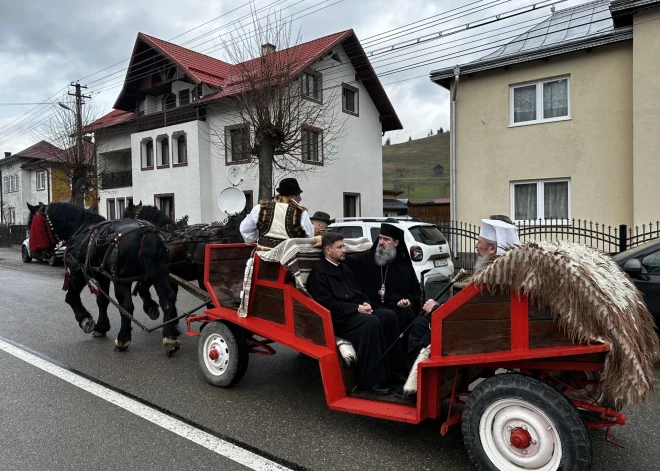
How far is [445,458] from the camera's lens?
10.6 feet

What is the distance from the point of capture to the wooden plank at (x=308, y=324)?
12.5 ft

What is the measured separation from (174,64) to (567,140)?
1705cm

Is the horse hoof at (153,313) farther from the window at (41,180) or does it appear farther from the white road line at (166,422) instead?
the window at (41,180)

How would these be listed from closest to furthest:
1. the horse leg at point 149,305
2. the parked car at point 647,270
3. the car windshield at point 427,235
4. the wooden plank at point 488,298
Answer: the wooden plank at point 488,298 < the parked car at point 647,270 < the horse leg at point 149,305 < the car windshield at point 427,235

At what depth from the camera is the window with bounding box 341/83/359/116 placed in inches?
883

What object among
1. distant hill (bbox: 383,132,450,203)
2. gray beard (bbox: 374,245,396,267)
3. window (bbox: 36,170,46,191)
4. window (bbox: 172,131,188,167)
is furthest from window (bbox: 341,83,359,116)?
distant hill (bbox: 383,132,450,203)

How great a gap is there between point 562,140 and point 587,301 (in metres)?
12.1

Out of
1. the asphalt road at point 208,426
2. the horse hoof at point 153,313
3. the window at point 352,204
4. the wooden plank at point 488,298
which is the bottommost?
the asphalt road at point 208,426

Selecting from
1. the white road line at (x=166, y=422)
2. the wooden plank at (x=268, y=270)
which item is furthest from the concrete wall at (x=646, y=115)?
the white road line at (x=166, y=422)

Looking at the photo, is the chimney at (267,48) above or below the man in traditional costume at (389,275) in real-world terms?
above

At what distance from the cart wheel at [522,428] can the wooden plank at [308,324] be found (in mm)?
1254

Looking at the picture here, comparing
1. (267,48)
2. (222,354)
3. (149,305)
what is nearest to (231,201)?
(149,305)

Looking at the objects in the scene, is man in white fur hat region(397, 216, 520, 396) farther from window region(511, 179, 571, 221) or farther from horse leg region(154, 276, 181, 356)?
window region(511, 179, 571, 221)

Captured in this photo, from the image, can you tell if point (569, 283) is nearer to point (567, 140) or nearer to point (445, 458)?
point (445, 458)
